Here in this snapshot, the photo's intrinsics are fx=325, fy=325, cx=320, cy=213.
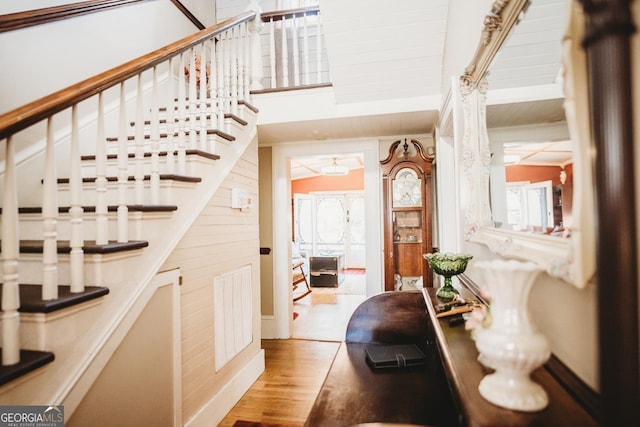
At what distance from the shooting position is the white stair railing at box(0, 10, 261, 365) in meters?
1.01

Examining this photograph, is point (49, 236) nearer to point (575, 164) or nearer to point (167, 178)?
point (167, 178)

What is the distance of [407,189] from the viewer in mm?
3336

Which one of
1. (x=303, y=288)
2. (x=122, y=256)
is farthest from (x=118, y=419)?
(x=303, y=288)

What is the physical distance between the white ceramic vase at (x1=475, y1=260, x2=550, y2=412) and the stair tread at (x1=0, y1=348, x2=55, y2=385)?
50.6 inches

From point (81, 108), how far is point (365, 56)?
214 centimetres

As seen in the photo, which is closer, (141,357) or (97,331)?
(97,331)

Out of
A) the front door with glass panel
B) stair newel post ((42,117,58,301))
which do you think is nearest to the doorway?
stair newel post ((42,117,58,301))

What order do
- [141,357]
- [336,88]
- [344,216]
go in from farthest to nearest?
[344,216], [336,88], [141,357]

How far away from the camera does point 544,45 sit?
884 mm

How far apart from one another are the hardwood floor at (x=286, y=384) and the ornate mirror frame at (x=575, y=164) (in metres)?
1.73

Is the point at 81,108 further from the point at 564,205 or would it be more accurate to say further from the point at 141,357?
the point at 564,205

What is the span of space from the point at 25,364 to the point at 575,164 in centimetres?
158

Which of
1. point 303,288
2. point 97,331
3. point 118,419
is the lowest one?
point 303,288

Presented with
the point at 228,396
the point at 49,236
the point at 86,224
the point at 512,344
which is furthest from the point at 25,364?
the point at 228,396
